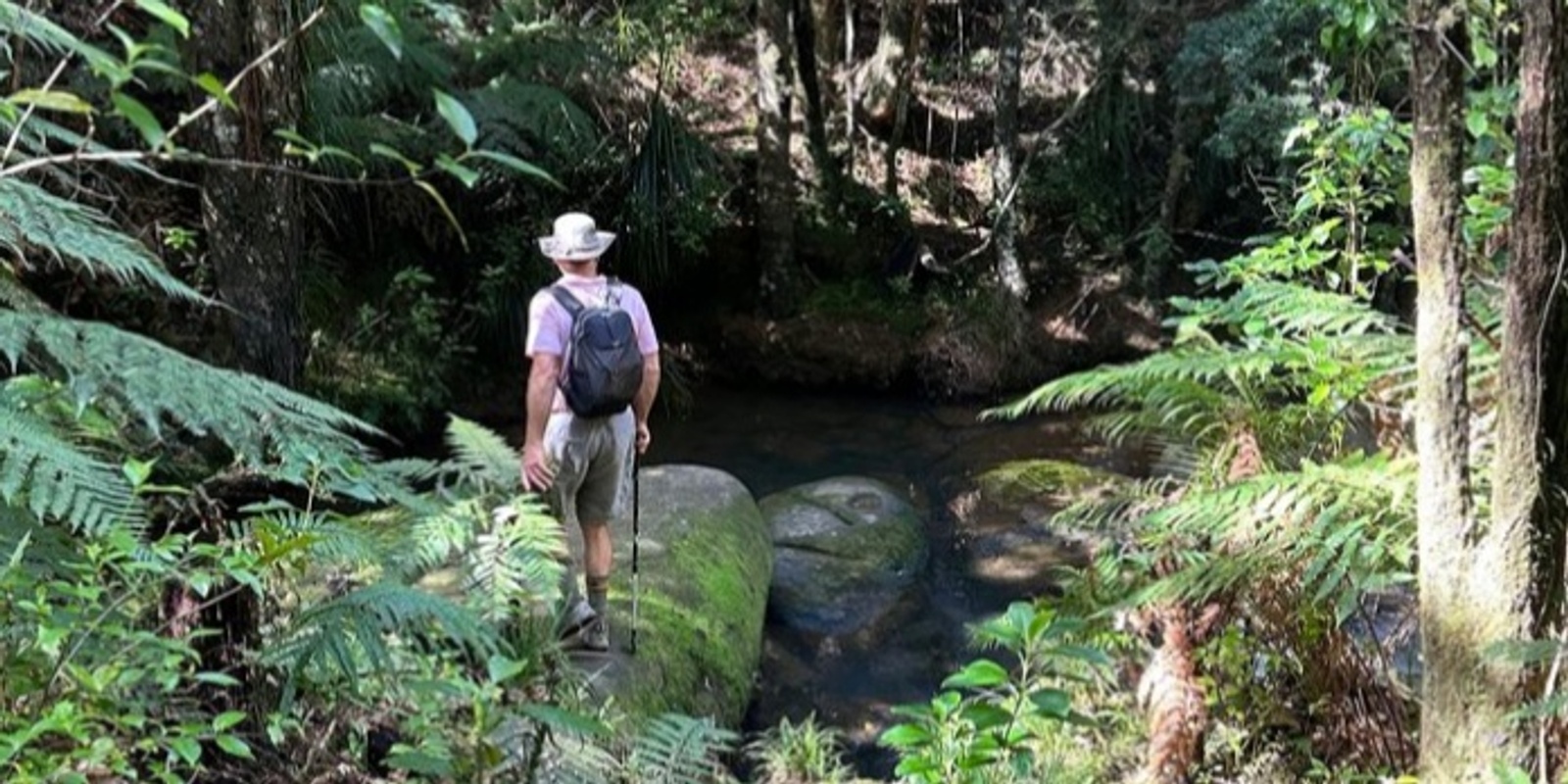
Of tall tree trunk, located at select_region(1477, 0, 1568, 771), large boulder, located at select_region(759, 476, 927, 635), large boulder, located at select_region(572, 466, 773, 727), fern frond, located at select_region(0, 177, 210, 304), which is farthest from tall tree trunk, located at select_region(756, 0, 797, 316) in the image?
fern frond, located at select_region(0, 177, 210, 304)

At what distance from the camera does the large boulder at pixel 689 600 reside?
13.2ft

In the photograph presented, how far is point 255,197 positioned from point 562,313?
1098 millimetres

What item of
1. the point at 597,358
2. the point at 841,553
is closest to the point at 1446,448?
the point at 597,358

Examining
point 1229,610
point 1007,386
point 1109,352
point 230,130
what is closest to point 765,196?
point 1007,386

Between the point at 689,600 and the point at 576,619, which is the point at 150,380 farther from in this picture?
the point at 689,600

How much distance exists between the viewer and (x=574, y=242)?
3910mm

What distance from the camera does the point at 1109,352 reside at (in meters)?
10.3

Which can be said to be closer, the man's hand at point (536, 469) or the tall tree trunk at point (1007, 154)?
the man's hand at point (536, 469)

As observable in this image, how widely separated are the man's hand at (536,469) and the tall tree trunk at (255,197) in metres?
0.89

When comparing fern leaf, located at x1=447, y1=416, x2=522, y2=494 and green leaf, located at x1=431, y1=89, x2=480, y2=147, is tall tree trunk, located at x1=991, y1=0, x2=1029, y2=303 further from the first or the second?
green leaf, located at x1=431, y1=89, x2=480, y2=147

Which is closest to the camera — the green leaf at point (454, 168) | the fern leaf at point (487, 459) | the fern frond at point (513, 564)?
the green leaf at point (454, 168)

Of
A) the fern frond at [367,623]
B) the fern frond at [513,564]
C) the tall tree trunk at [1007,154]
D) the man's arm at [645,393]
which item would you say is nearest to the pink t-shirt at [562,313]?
the man's arm at [645,393]

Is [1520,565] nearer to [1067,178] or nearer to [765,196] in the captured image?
[765,196]

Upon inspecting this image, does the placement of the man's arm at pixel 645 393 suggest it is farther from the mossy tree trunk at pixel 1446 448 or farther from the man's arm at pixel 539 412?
the mossy tree trunk at pixel 1446 448
